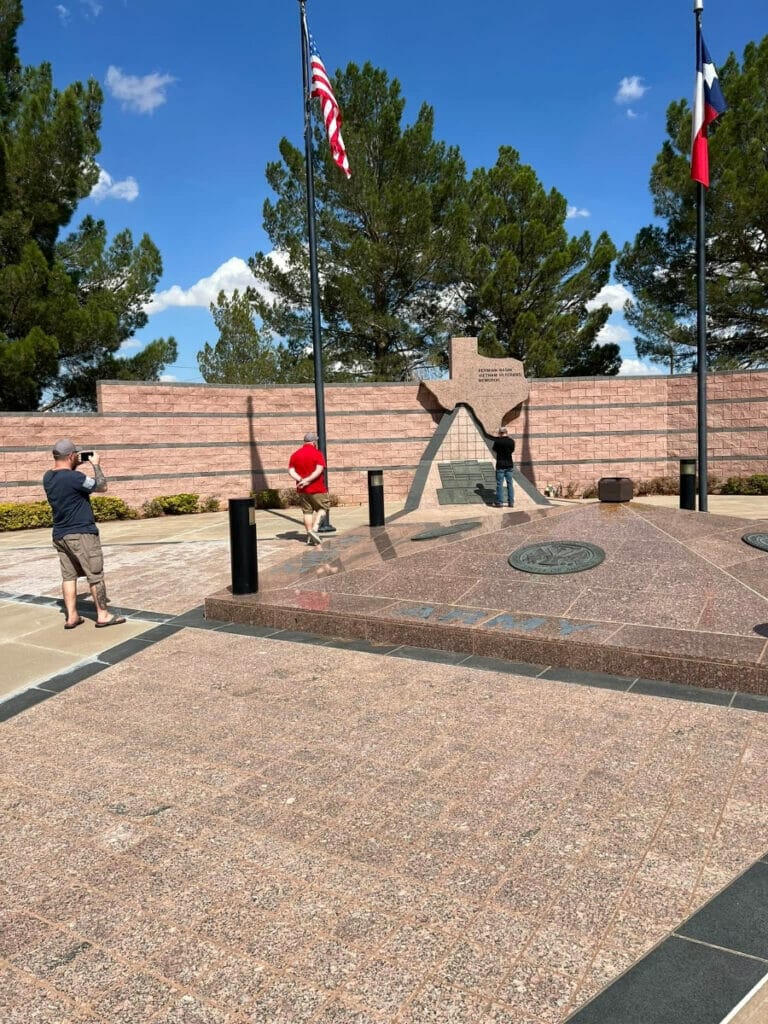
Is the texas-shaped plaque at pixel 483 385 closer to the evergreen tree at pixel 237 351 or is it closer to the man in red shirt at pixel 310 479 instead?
the man in red shirt at pixel 310 479

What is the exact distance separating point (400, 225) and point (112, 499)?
45.3 feet

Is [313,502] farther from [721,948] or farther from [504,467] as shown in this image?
[721,948]

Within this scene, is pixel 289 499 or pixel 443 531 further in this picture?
pixel 289 499

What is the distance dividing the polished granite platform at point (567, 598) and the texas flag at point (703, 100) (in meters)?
7.84

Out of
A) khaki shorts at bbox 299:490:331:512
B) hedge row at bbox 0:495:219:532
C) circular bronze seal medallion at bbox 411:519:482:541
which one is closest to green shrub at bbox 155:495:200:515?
hedge row at bbox 0:495:219:532

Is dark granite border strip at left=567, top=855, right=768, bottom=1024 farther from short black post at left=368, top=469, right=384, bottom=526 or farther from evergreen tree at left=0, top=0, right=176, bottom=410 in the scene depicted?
evergreen tree at left=0, top=0, right=176, bottom=410

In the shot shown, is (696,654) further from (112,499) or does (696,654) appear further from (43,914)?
(112,499)

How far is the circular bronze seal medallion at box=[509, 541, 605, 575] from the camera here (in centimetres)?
672

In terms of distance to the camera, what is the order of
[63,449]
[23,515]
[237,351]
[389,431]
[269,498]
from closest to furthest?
[63,449], [23,515], [269,498], [389,431], [237,351]

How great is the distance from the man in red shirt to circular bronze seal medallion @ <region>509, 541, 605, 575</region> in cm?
398

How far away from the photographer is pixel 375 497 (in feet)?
→ 39.7

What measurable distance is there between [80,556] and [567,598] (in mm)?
4597

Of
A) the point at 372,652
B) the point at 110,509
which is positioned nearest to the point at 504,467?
the point at 372,652

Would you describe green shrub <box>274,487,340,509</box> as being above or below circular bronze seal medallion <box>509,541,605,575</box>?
below
